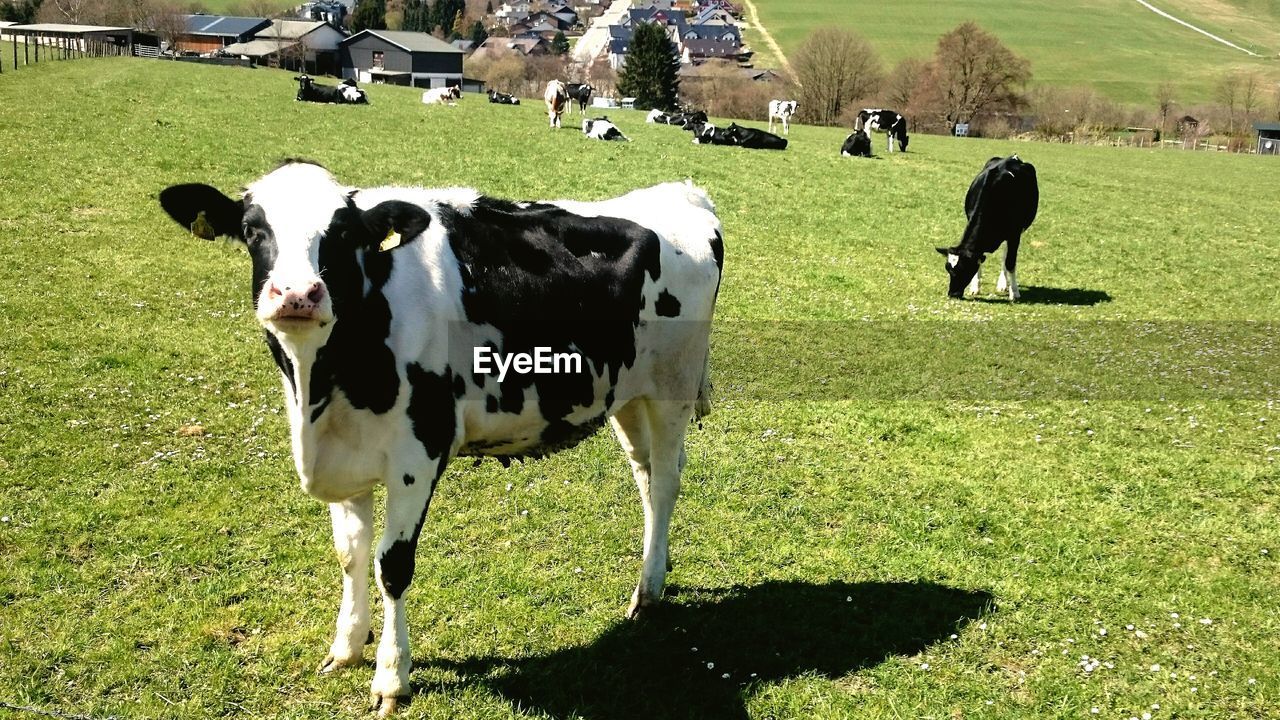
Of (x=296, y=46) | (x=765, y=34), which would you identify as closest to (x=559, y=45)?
(x=765, y=34)

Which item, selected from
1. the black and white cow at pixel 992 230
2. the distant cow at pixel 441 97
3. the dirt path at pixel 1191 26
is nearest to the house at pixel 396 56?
the distant cow at pixel 441 97

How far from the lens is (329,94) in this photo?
137 feet

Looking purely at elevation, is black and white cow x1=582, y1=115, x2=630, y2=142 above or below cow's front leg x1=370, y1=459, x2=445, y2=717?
above

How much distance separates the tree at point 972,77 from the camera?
88500 mm

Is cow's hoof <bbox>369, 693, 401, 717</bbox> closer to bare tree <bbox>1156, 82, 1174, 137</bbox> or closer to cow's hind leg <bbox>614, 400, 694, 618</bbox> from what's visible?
cow's hind leg <bbox>614, 400, 694, 618</bbox>

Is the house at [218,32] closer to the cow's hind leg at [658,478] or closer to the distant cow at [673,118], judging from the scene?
the distant cow at [673,118]

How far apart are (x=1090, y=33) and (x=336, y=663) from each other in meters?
166

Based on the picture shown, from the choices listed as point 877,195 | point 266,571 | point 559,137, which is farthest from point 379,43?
point 266,571

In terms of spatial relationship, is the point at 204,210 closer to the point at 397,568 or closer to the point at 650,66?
the point at 397,568

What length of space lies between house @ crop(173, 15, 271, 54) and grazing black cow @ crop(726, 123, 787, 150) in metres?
110

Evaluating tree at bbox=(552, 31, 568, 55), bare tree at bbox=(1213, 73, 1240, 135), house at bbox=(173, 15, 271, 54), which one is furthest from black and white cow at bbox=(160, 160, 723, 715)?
tree at bbox=(552, 31, 568, 55)

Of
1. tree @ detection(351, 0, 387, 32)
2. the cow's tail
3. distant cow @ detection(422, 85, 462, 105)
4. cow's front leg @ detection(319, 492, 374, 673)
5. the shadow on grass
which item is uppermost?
tree @ detection(351, 0, 387, 32)

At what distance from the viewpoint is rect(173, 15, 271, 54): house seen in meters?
130

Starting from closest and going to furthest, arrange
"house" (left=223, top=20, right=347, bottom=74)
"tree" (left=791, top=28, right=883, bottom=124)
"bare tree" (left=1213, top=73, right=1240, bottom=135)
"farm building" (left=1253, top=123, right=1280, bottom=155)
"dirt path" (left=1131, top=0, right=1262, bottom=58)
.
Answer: "farm building" (left=1253, top=123, right=1280, bottom=155) < "tree" (left=791, top=28, right=883, bottom=124) < "bare tree" (left=1213, top=73, right=1240, bottom=135) < "house" (left=223, top=20, right=347, bottom=74) < "dirt path" (left=1131, top=0, right=1262, bottom=58)
